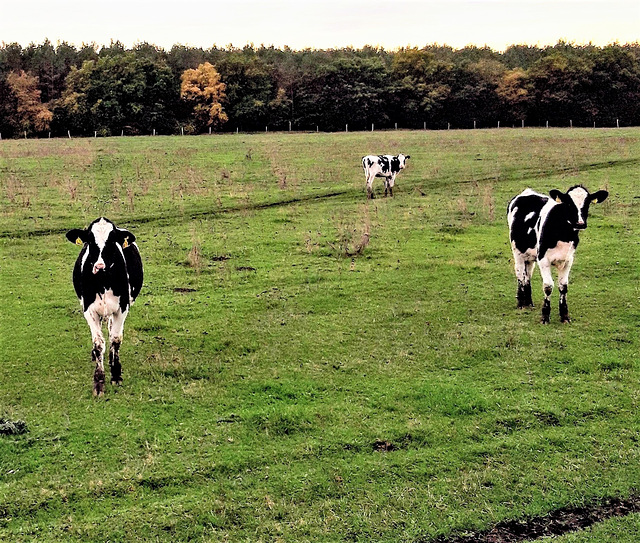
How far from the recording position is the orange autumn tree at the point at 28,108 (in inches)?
2405

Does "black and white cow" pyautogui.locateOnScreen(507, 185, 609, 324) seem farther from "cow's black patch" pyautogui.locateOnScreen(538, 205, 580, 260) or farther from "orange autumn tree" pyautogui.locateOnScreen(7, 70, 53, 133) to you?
"orange autumn tree" pyautogui.locateOnScreen(7, 70, 53, 133)

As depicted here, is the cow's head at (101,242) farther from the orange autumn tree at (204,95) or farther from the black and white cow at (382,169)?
the orange autumn tree at (204,95)

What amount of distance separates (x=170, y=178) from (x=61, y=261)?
13041 mm

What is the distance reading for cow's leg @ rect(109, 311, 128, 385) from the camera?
35.3ft

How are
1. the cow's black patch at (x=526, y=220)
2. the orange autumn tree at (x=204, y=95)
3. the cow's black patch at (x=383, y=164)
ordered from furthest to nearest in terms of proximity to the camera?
the orange autumn tree at (x=204, y=95)
the cow's black patch at (x=383, y=164)
the cow's black patch at (x=526, y=220)

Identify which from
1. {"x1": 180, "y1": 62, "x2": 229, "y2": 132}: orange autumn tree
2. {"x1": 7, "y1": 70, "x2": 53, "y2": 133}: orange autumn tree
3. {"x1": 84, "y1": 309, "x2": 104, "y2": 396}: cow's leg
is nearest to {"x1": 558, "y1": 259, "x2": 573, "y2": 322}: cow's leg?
{"x1": 84, "y1": 309, "x2": 104, "y2": 396}: cow's leg

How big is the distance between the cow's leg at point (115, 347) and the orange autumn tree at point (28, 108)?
55683 millimetres

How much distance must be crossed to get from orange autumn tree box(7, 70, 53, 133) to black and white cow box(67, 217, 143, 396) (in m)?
55.3

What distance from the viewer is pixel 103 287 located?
10570mm

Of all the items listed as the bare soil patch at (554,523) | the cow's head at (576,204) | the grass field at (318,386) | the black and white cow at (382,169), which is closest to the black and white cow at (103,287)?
the grass field at (318,386)

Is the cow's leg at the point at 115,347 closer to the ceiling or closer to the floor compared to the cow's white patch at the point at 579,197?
closer to the floor

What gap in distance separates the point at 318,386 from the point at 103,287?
353 centimetres

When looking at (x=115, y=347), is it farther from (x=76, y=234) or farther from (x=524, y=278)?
(x=524, y=278)

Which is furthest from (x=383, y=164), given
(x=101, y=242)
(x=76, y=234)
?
(x=101, y=242)
